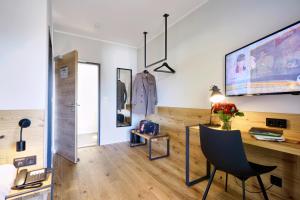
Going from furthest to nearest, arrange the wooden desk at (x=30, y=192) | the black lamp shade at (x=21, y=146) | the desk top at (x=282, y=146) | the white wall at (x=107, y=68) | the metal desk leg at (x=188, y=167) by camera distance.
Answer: the white wall at (x=107, y=68) → the metal desk leg at (x=188, y=167) → the black lamp shade at (x=21, y=146) → the desk top at (x=282, y=146) → the wooden desk at (x=30, y=192)

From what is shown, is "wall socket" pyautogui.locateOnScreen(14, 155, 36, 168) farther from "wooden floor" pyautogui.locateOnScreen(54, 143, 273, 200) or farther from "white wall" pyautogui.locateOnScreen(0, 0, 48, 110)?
"wooden floor" pyautogui.locateOnScreen(54, 143, 273, 200)

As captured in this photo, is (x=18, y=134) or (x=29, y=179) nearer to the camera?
(x=29, y=179)

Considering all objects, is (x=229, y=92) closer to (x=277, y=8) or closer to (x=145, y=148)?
(x=277, y=8)

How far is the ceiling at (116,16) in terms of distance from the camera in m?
2.22

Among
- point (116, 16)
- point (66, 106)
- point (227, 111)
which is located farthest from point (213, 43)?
point (66, 106)

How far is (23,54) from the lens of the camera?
3.96 feet

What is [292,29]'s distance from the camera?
1.17 metres

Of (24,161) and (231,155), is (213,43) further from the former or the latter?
(24,161)

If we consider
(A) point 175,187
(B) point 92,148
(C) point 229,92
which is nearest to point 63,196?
(A) point 175,187

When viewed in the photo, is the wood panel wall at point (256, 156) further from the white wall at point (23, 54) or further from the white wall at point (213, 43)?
the white wall at point (23, 54)

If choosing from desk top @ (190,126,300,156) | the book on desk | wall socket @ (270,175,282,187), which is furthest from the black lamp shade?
wall socket @ (270,175,282,187)

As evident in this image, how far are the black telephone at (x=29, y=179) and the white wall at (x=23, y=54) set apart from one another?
50cm

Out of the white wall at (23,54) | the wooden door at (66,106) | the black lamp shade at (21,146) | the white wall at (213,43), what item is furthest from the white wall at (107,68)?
the black lamp shade at (21,146)

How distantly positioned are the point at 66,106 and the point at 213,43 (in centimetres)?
269
